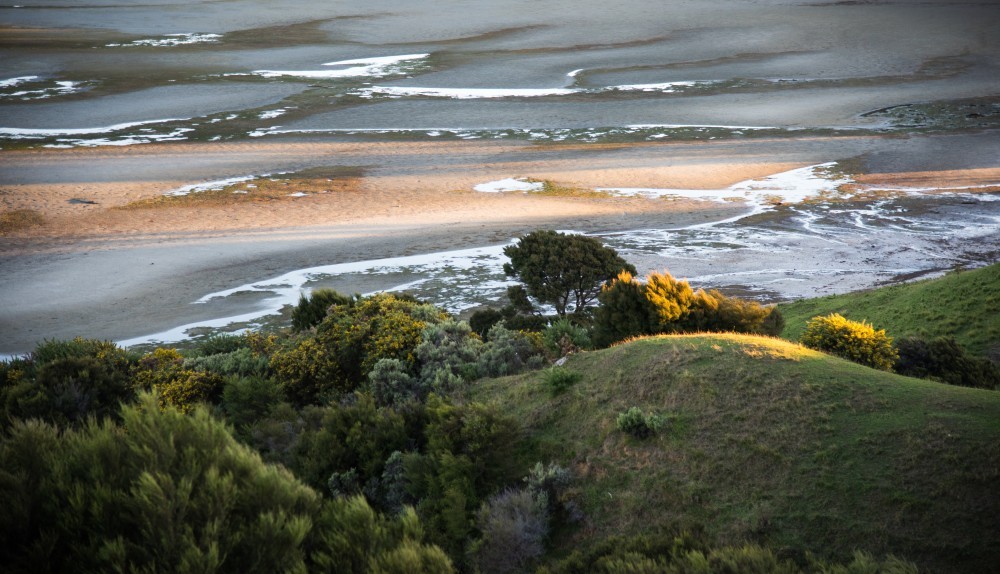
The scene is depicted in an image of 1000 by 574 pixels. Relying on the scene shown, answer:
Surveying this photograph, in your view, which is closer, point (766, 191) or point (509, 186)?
point (766, 191)

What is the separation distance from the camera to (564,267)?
63.6 ft

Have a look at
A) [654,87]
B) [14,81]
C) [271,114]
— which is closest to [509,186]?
[271,114]

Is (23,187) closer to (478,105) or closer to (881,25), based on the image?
(478,105)

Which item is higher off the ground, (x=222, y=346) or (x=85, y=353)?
(x=85, y=353)

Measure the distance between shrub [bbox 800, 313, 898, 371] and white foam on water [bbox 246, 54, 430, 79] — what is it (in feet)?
172

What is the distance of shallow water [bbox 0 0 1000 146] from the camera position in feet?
159

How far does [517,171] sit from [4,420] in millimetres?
30905

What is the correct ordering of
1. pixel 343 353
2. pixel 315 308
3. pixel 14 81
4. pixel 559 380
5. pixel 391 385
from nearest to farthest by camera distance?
pixel 559 380
pixel 391 385
pixel 343 353
pixel 315 308
pixel 14 81

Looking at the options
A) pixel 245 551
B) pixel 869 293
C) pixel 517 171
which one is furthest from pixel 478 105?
pixel 245 551

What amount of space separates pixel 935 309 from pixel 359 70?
51.7m

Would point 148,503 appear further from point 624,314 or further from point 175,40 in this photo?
point 175,40

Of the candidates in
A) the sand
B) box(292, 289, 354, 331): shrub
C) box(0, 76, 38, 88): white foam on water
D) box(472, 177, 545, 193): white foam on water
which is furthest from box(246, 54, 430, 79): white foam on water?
box(292, 289, 354, 331): shrub

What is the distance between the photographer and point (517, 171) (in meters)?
38.8

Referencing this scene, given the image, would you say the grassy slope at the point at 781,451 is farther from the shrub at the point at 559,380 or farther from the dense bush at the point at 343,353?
the dense bush at the point at 343,353
